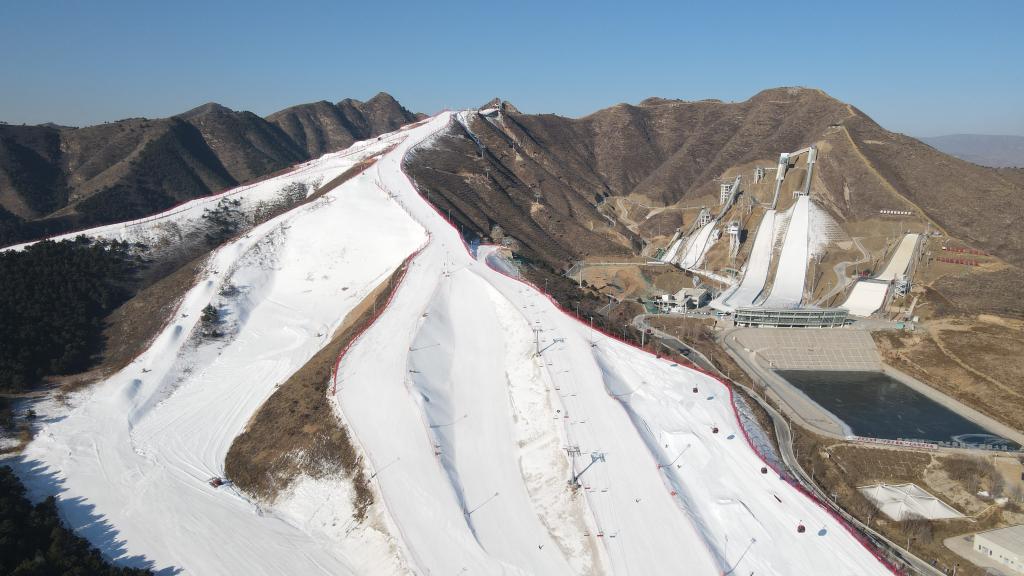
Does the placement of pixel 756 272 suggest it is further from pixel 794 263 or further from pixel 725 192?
pixel 725 192

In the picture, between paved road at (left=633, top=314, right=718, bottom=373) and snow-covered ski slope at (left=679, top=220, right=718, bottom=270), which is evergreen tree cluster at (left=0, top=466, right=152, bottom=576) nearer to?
paved road at (left=633, top=314, right=718, bottom=373)

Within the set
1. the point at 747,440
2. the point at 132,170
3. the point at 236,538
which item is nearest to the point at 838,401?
the point at 747,440

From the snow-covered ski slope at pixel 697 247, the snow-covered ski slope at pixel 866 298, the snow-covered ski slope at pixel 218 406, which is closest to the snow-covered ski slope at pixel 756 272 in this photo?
the snow-covered ski slope at pixel 697 247

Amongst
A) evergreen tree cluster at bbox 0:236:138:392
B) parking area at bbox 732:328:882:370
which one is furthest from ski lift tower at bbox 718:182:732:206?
evergreen tree cluster at bbox 0:236:138:392

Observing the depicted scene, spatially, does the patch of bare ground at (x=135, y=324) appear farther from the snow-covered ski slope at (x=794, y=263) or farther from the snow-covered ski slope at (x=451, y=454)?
the snow-covered ski slope at (x=794, y=263)

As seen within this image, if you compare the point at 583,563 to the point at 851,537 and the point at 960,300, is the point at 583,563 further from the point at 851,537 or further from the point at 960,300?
the point at 960,300

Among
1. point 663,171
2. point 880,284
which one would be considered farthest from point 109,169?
point 880,284

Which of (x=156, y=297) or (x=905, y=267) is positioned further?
(x=905, y=267)

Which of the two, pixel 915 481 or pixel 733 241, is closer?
pixel 915 481
